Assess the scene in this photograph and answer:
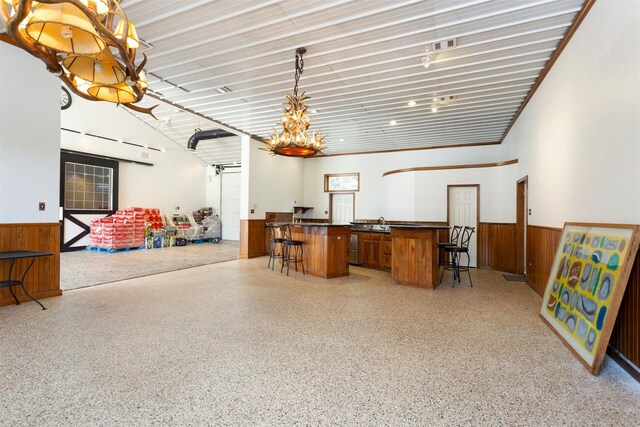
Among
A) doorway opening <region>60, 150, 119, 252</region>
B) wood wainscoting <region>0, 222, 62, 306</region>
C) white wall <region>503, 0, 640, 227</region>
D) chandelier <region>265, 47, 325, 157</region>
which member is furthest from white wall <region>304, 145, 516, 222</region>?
wood wainscoting <region>0, 222, 62, 306</region>

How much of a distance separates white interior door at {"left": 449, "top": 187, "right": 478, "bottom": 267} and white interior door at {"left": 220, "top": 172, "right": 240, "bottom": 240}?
29.2 ft

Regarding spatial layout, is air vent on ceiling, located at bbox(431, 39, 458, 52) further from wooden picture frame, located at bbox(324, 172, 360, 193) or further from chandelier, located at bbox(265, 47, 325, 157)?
wooden picture frame, located at bbox(324, 172, 360, 193)

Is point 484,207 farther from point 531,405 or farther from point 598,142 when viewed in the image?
point 531,405

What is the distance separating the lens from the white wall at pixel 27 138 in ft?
13.1

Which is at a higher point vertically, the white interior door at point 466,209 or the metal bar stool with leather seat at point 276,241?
the white interior door at point 466,209

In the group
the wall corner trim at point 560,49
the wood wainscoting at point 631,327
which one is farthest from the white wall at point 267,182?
the wood wainscoting at point 631,327

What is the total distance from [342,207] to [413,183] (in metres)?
3.37

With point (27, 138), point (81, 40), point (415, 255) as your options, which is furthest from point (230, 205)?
point (81, 40)

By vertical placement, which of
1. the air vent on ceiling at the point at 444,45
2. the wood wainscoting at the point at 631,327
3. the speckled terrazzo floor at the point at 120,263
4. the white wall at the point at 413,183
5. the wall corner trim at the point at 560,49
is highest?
the air vent on ceiling at the point at 444,45

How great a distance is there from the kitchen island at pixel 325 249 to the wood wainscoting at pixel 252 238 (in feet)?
8.73

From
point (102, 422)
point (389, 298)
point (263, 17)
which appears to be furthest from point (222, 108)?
point (102, 422)

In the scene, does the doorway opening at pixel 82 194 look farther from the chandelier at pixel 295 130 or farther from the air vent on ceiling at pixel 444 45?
the air vent on ceiling at pixel 444 45

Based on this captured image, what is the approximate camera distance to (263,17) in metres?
3.82

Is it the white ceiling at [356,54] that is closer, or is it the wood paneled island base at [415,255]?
the white ceiling at [356,54]
